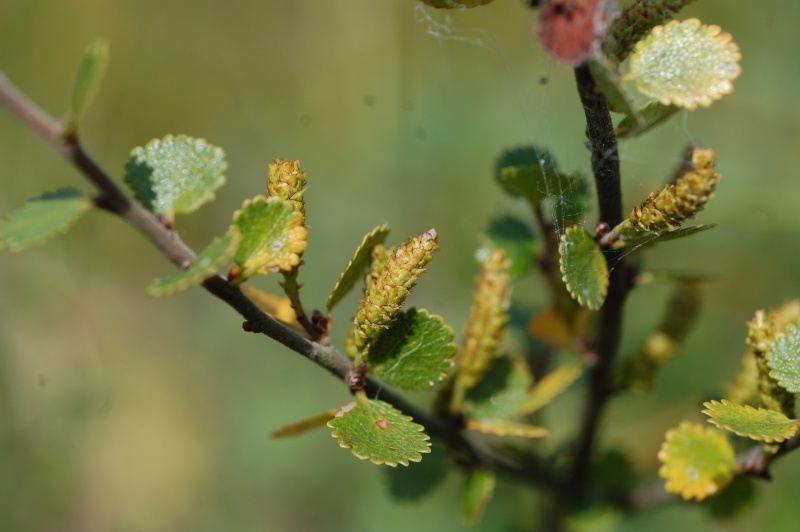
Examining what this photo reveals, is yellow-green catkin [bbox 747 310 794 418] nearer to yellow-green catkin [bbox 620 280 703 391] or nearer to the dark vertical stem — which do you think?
the dark vertical stem

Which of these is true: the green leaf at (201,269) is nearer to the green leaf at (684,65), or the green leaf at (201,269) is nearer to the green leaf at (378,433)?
the green leaf at (378,433)

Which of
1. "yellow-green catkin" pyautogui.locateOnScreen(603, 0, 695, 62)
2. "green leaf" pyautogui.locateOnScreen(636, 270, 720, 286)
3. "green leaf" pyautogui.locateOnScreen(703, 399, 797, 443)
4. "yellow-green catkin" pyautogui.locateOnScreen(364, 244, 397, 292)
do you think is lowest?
"green leaf" pyautogui.locateOnScreen(636, 270, 720, 286)

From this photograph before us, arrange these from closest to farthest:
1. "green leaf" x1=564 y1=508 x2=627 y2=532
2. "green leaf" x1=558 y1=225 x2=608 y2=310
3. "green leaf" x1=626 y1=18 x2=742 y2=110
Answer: "green leaf" x1=626 y1=18 x2=742 y2=110 → "green leaf" x1=558 y1=225 x2=608 y2=310 → "green leaf" x1=564 y1=508 x2=627 y2=532

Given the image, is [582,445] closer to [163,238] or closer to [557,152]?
[163,238]

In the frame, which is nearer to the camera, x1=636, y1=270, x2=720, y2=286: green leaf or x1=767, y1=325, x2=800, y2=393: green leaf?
x1=767, y1=325, x2=800, y2=393: green leaf

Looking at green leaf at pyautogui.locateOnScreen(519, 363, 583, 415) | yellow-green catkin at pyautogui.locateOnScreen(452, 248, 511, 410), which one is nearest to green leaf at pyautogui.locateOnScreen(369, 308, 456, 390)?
yellow-green catkin at pyautogui.locateOnScreen(452, 248, 511, 410)

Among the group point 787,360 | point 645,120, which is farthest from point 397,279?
point 787,360
